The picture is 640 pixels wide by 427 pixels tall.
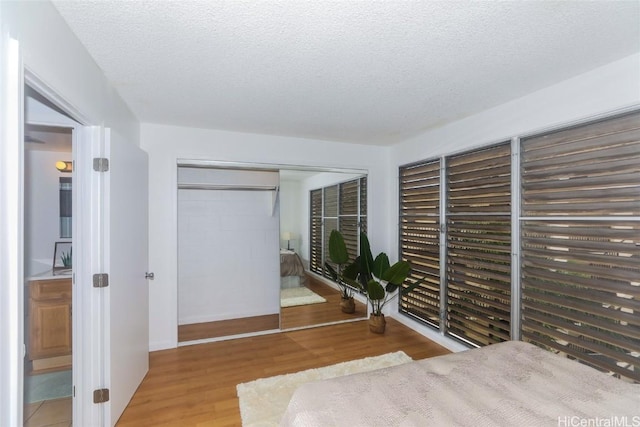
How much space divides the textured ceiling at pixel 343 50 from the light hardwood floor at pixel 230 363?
7.84 ft

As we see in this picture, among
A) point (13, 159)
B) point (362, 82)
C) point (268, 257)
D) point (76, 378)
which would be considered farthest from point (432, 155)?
point (76, 378)

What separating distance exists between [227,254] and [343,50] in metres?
3.05

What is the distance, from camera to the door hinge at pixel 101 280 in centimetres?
181

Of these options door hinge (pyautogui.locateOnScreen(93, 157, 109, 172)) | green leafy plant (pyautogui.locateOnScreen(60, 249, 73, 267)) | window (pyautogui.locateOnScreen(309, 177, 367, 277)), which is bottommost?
green leafy plant (pyautogui.locateOnScreen(60, 249, 73, 267))

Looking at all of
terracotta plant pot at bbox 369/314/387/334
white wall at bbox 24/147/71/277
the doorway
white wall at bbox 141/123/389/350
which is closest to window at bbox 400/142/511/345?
terracotta plant pot at bbox 369/314/387/334

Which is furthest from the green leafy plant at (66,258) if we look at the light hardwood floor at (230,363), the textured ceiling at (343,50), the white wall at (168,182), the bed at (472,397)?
the bed at (472,397)

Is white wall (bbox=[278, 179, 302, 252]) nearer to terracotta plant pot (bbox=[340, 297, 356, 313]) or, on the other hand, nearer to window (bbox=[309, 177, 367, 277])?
window (bbox=[309, 177, 367, 277])

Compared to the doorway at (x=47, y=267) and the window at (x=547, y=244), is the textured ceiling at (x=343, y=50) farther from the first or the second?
the doorway at (x=47, y=267)

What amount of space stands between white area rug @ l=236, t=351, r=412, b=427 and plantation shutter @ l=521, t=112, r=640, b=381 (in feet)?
4.30

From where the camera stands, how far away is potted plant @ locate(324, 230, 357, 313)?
153 inches

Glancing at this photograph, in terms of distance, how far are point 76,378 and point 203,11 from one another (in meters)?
2.27

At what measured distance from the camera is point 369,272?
3.59 meters

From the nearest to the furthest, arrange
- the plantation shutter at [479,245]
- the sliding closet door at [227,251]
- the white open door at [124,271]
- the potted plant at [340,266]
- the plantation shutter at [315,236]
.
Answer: the white open door at [124,271]
the plantation shutter at [479,245]
the sliding closet door at [227,251]
the potted plant at [340,266]
the plantation shutter at [315,236]

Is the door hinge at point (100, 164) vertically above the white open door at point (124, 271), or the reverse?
the door hinge at point (100, 164)
